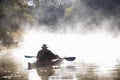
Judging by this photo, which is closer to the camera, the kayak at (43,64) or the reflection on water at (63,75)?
the reflection on water at (63,75)

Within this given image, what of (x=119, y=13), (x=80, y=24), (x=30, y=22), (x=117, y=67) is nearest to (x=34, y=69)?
(x=117, y=67)

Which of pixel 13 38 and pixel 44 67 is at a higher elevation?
pixel 13 38

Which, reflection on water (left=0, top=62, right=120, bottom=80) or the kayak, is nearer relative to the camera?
reflection on water (left=0, top=62, right=120, bottom=80)

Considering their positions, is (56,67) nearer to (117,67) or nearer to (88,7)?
(117,67)

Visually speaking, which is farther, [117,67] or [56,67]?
[56,67]

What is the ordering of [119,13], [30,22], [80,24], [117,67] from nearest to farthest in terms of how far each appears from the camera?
1. [117,67]
2. [119,13]
3. [80,24]
4. [30,22]

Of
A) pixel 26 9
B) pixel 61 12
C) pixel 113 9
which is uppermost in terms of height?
pixel 61 12

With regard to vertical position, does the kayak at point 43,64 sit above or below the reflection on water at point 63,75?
above

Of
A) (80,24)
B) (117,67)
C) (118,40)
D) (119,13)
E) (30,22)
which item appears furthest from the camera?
(30,22)

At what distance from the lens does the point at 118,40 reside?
59094 millimetres

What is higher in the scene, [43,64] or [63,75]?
[43,64]

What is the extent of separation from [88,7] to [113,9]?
262 inches

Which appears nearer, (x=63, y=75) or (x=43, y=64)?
(x=63, y=75)

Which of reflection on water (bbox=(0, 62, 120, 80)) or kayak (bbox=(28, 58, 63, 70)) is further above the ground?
kayak (bbox=(28, 58, 63, 70))
